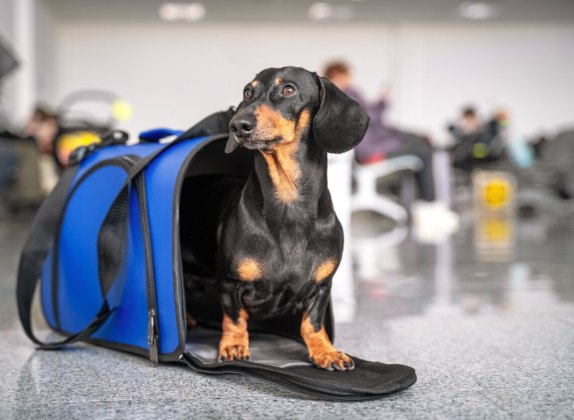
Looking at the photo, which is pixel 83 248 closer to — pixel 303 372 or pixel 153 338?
pixel 153 338

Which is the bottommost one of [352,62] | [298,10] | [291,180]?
[291,180]

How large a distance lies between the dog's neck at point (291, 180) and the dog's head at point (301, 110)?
3 cm

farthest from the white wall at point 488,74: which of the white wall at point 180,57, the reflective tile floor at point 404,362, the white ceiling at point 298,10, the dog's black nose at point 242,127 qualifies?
the dog's black nose at point 242,127

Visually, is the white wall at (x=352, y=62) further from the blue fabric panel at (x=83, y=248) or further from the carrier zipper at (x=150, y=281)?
the carrier zipper at (x=150, y=281)

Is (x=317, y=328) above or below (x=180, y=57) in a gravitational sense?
below

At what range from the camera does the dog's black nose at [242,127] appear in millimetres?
1322

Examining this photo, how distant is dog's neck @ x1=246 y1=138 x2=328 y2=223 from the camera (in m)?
1.46

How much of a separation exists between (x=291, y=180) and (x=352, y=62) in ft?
41.8

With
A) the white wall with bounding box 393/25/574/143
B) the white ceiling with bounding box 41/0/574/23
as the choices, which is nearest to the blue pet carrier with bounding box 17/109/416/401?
the white ceiling with bounding box 41/0/574/23

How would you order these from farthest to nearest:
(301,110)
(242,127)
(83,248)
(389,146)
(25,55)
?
(25,55)
(389,146)
(83,248)
(301,110)
(242,127)

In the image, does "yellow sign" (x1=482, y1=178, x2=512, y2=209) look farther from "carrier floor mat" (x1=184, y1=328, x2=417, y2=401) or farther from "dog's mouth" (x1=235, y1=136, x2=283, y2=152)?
"dog's mouth" (x1=235, y1=136, x2=283, y2=152)

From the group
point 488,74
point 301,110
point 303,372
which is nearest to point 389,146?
point 301,110

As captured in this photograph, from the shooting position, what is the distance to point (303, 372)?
139 centimetres

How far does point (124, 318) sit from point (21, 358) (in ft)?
0.83
